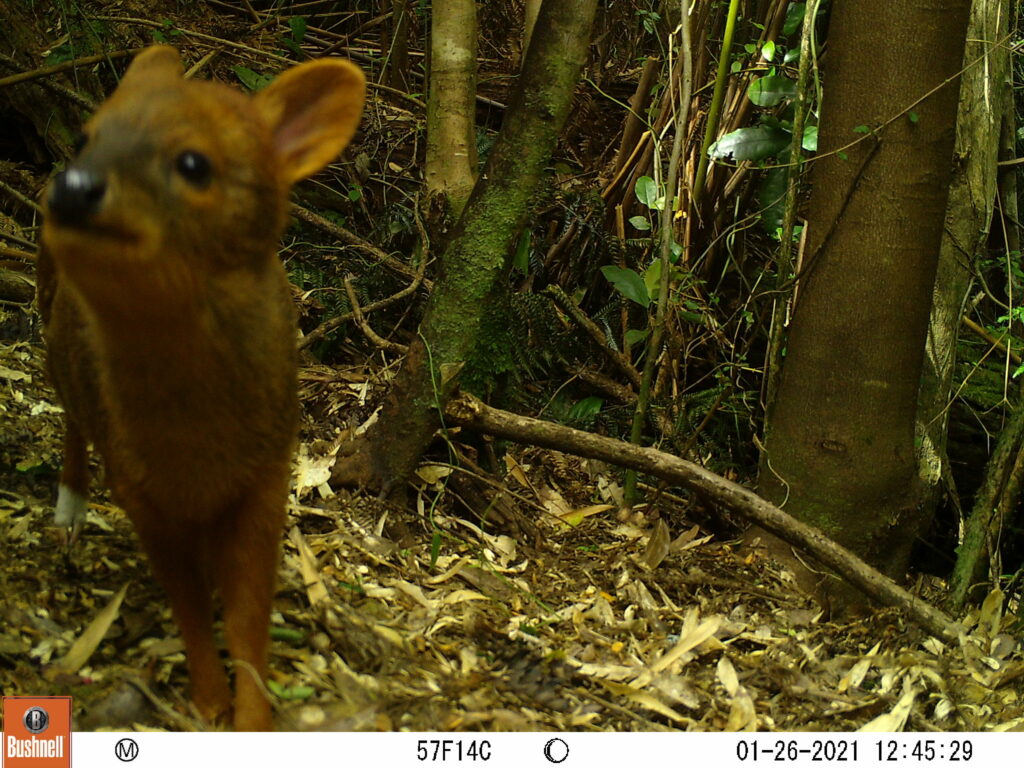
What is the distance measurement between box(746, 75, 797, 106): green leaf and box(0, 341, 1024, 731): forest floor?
1681mm

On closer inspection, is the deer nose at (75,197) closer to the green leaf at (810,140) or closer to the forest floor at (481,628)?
the forest floor at (481,628)

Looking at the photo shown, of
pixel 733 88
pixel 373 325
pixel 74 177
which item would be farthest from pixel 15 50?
pixel 74 177

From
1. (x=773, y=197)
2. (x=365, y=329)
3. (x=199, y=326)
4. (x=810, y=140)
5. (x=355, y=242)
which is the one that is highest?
(x=810, y=140)

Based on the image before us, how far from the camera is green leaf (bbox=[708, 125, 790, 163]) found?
4121 millimetres

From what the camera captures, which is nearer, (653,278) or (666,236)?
(666,236)

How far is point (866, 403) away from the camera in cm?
359

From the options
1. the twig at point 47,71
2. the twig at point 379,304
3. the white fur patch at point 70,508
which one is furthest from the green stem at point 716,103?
the white fur patch at point 70,508

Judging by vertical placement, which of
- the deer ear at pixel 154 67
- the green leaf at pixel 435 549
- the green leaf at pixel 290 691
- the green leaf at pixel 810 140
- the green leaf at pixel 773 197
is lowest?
the green leaf at pixel 290 691

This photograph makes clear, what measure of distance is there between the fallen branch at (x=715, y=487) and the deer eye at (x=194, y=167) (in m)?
1.79

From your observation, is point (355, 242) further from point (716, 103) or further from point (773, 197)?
point (773, 197)

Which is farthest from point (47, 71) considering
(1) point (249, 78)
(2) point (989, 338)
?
(2) point (989, 338)

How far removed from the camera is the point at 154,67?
76.5 inches

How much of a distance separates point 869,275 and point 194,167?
8.31 feet

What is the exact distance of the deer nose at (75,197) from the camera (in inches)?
61.9
